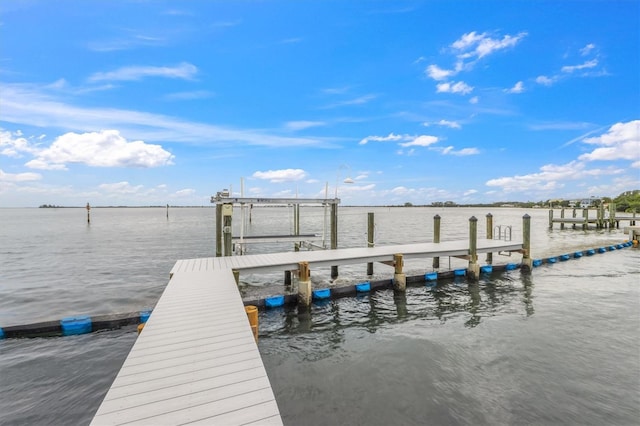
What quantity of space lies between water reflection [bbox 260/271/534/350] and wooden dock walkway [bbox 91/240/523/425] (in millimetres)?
2440

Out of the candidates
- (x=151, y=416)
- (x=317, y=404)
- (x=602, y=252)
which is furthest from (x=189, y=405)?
(x=602, y=252)

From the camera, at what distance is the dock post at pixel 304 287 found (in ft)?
31.8

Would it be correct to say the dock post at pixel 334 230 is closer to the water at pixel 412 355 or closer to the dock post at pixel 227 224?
the water at pixel 412 355

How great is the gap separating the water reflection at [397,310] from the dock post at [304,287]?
264mm

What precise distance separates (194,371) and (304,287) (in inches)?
244

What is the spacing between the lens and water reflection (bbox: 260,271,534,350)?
328 inches

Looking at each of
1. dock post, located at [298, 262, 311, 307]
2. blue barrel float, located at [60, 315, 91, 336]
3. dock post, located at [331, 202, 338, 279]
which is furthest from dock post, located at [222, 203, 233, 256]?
blue barrel float, located at [60, 315, 91, 336]

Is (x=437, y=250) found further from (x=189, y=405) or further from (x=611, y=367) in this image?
(x=189, y=405)

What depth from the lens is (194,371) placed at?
362 centimetres

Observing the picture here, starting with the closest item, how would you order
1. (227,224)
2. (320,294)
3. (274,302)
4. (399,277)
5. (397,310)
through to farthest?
(274,302) → (397,310) → (320,294) → (227,224) → (399,277)

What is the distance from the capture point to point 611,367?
21.0 feet

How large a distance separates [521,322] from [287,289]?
7814 millimetres

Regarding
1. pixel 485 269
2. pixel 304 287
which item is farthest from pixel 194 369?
pixel 485 269

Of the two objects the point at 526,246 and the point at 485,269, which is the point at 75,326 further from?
the point at 526,246
